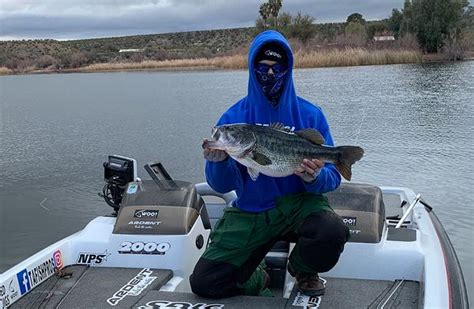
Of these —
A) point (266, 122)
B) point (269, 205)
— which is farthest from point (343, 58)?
point (269, 205)

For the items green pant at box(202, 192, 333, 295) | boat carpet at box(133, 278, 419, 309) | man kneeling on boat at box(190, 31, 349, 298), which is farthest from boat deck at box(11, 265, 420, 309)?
green pant at box(202, 192, 333, 295)

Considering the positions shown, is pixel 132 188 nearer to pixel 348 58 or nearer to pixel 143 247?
pixel 143 247

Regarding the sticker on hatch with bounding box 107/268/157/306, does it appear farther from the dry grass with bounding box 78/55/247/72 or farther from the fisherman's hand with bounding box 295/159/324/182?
the dry grass with bounding box 78/55/247/72

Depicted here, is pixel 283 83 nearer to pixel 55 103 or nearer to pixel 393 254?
pixel 393 254

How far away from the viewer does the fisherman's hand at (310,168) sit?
3098mm

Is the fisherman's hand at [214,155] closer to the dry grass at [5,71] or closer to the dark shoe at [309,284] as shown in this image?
the dark shoe at [309,284]

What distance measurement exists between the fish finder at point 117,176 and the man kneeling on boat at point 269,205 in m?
1.49

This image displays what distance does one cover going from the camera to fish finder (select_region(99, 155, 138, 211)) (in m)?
4.80

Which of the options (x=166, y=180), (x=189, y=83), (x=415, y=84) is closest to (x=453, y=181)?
(x=166, y=180)

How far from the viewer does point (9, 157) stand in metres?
11.1

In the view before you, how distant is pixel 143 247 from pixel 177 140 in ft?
26.5

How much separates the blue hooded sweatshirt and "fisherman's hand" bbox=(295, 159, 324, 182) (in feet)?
0.78

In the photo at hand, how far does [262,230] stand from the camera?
11.3 ft

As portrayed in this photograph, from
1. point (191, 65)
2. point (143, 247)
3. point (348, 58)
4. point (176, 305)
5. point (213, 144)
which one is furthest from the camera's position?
point (191, 65)
